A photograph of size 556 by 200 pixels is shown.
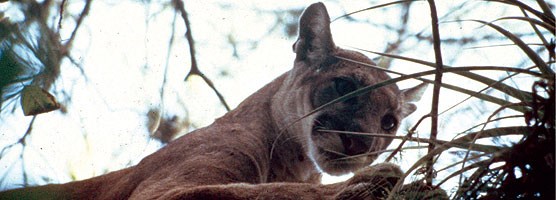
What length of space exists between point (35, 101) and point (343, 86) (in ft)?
7.57

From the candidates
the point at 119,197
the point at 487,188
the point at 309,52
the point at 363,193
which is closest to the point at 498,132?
the point at 487,188

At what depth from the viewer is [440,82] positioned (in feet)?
6.45

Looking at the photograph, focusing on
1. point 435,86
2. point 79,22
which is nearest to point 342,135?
point 435,86

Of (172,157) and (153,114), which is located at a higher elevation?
(153,114)

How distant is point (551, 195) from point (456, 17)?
3.02 ft

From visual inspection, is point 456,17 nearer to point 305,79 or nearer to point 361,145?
point 361,145

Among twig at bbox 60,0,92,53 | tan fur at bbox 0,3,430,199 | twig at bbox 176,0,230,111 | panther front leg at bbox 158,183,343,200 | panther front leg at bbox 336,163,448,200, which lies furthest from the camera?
twig at bbox 176,0,230,111

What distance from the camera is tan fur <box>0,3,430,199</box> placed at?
12.1ft

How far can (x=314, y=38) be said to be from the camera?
4660 millimetres

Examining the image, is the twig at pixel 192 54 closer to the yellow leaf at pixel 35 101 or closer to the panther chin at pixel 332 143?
the panther chin at pixel 332 143

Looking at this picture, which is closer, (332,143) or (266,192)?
(266,192)

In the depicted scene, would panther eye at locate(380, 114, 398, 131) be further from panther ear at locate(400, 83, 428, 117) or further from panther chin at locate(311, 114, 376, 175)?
panther chin at locate(311, 114, 376, 175)

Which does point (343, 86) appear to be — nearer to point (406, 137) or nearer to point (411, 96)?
point (411, 96)

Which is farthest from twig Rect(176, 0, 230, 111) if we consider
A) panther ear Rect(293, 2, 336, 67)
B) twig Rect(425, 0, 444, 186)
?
twig Rect(425, 0, 444, 186)
